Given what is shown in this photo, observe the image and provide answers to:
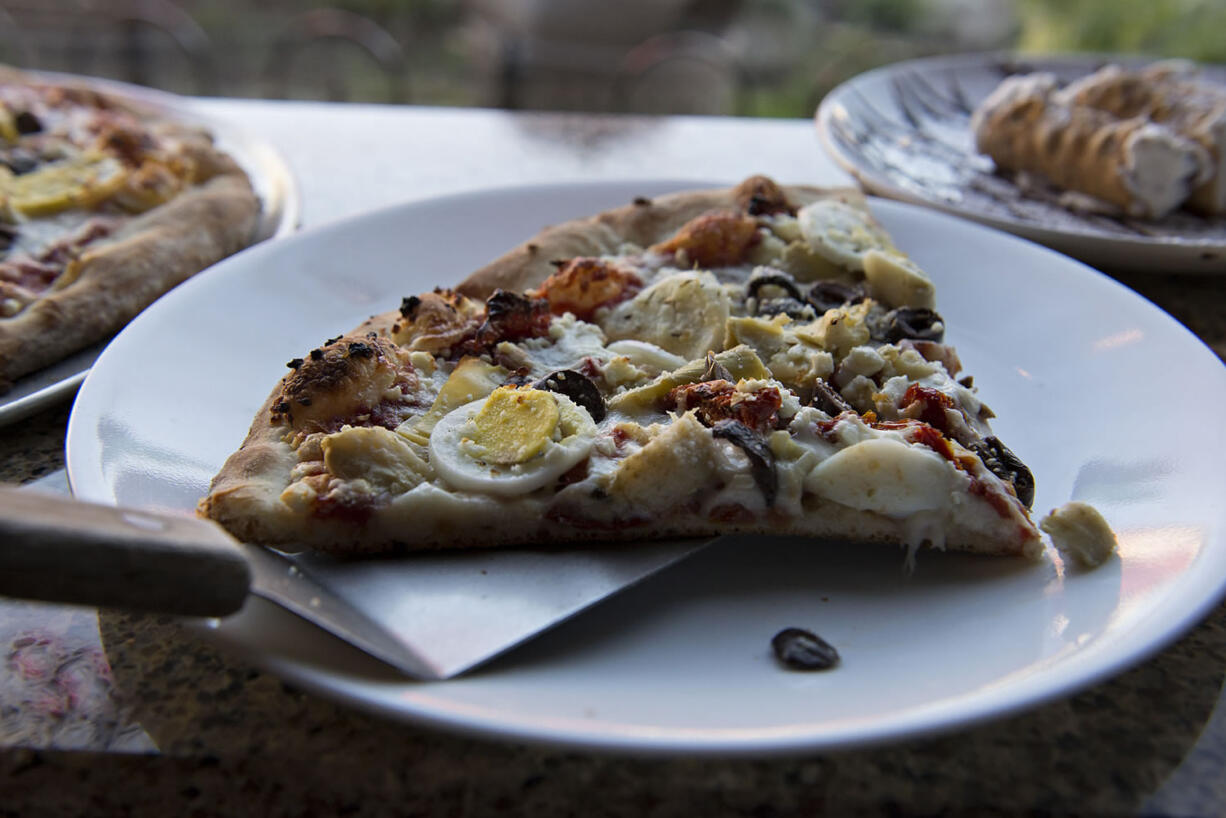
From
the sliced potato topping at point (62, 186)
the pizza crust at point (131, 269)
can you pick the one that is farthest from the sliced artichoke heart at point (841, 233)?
the sliced potato topping at point (62, 186)

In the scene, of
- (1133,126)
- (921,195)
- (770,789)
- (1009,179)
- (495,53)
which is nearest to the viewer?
(770,789)

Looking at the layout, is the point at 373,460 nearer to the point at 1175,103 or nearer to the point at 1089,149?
the point at 1089,149

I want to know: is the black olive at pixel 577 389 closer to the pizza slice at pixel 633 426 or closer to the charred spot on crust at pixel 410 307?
the pizza slice at pixel 633 426

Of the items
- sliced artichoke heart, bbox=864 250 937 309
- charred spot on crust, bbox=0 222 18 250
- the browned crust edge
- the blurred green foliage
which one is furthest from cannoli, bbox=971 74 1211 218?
the blurred green foliage

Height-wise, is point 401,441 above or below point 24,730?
above

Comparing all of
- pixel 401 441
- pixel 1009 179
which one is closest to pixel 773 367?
pixel 401 441

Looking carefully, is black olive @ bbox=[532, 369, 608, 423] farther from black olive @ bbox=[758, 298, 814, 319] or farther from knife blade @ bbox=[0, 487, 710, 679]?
black olive @ bbox=[758, 298, 814, 319]

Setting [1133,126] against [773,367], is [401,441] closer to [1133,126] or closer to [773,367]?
[773,367]
